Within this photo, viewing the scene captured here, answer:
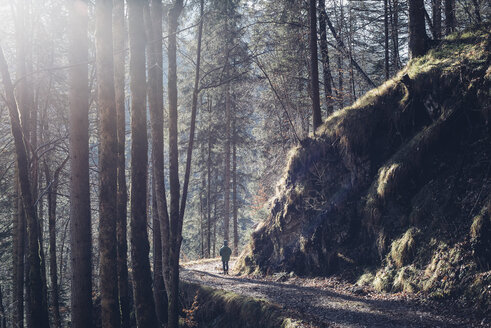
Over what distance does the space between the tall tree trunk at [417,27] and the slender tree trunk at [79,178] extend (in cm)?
987

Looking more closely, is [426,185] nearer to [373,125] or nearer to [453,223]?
[453,223]

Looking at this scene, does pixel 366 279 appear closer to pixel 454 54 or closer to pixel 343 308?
pixel 343 308

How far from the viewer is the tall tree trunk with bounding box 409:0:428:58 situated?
11.3 metres

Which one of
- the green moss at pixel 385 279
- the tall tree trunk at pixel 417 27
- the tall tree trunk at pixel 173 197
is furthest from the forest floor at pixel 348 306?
the tall tree trunk at pixel 417 27

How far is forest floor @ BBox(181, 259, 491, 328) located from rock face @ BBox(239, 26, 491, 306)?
0.41 meters

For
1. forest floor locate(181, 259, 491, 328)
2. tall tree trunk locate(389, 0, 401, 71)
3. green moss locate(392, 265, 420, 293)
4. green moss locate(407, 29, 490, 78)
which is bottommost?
forest floor locate(181, 259, 491, 328)

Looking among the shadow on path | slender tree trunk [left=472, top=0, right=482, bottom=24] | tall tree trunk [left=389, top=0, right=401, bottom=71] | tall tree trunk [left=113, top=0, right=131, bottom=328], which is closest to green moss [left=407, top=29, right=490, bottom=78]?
slender tree trunk [left=472, top=0, right=482, bottom=24]

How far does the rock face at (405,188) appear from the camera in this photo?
766 cm

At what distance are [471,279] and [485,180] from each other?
2.30 metres

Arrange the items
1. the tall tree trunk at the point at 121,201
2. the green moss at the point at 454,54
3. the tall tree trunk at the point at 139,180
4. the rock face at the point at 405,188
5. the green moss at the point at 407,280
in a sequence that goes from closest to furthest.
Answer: the tall tree trunk at the point at 121,201, the tall tree trunk at the point at 139,180, the rock face at the point at 405,188, the green moss at the point at 407,280, the green moss at the point at 454,54

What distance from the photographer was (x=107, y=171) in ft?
21.8

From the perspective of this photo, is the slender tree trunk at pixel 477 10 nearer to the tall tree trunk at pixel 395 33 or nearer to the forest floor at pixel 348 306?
the tall tree trunk at pixel 395 33

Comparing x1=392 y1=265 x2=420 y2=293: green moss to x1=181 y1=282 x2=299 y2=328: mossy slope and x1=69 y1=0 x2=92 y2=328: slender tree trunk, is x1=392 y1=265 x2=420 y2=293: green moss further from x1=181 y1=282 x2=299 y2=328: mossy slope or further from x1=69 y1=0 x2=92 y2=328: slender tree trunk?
Answer: x1=69 y1=0 x2=92 y2=328: slender tree trunk

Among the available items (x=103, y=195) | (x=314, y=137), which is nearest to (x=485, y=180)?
(x=314, y=137)
